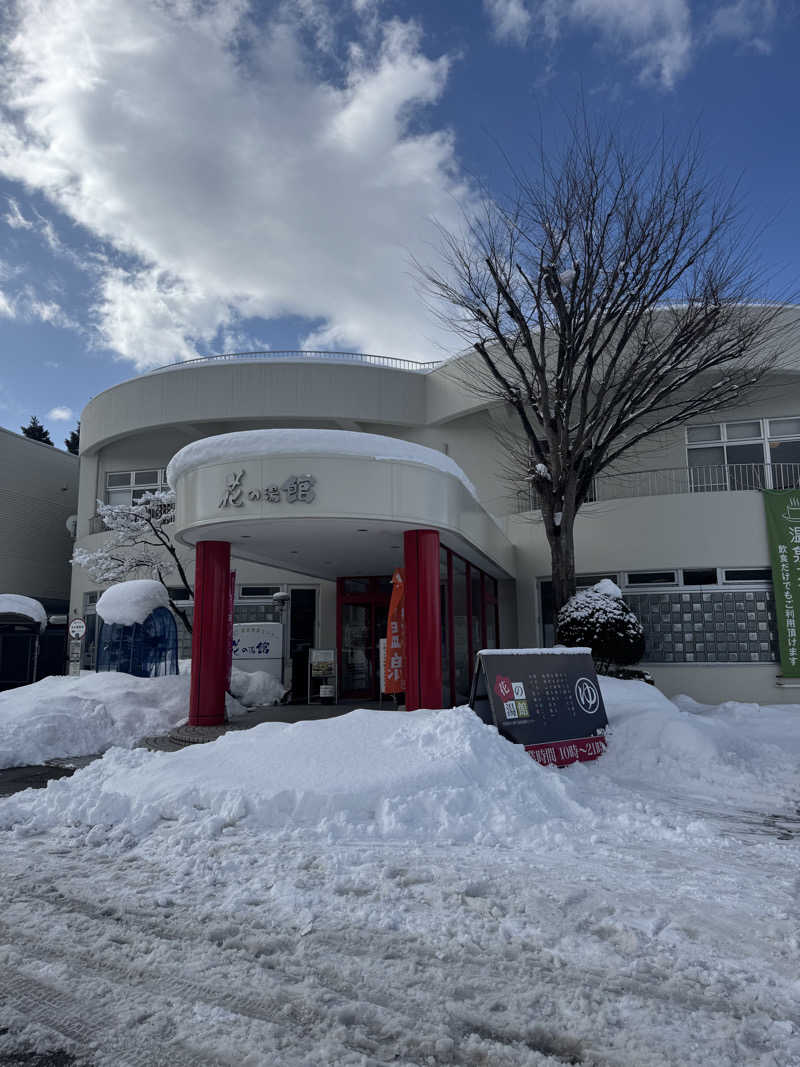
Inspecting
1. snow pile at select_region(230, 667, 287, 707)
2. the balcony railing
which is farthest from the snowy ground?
the balcony railing

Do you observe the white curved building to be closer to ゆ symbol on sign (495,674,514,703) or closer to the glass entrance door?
the glass entrance door

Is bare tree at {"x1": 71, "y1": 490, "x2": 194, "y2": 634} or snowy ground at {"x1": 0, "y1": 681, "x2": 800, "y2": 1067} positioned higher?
bare tree at {"x1": 71, "y1": 490, "x2": 194, "y2": 634}

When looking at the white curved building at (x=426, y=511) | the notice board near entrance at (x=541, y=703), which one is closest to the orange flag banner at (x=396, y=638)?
the white curved building at (x=426, y=511)

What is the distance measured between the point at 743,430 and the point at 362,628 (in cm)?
1062

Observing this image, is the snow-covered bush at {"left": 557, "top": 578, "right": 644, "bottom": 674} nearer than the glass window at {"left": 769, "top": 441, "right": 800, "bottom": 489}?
Yes

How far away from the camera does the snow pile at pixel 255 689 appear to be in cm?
1503

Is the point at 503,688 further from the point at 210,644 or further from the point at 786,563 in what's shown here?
the point at 786,563

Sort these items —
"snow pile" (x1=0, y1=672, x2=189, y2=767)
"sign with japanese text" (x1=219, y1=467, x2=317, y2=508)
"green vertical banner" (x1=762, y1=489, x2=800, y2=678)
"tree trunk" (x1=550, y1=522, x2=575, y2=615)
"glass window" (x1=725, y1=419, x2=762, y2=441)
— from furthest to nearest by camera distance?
1. "glass window" (x1=725, y1=419, x2=762, y2=441)
2. "green vertical banner" (x1=762, y1=489, x2=800, y2=678)
3. "tree trunk" (x1=550, y1=522, x2=575, y2=615)
4. "snow pile" (x1=0, y1=672, x2=189, y2=767)
5. "sign with japanese text" (x1=219, y1=467, x2=317, y2=508)

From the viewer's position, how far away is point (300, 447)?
379 inches

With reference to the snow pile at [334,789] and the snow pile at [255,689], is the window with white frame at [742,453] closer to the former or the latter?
the snow pile at [255,689]

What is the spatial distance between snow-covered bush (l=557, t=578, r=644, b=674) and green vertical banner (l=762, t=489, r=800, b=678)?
3.62 m

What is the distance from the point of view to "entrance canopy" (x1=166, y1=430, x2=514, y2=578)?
9.54 meters

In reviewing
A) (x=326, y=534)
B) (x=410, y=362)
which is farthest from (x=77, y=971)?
Result: (x=410, y=362)

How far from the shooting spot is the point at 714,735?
9.10m
